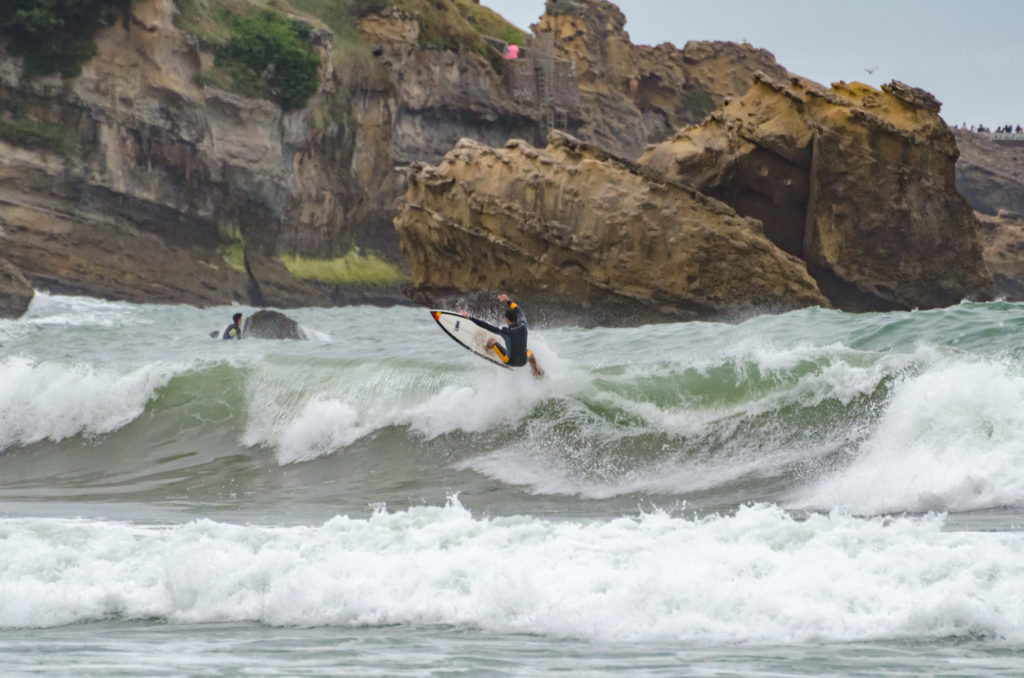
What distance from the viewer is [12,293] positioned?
122 feet

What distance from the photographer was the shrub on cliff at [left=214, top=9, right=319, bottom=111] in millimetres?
58781

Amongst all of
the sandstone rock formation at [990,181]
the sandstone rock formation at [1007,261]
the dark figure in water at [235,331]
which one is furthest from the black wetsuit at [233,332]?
the sandstone rock formation at [990,181]

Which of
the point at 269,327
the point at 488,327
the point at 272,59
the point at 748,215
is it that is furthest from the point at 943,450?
the point at 272,59

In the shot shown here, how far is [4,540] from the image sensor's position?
343 inches

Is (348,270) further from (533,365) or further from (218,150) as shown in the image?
(533,365)

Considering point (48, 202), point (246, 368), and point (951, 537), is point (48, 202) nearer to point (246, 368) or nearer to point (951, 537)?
point (246, 368)

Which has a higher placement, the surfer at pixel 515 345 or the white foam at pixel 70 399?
the surfer at pixel 515 345

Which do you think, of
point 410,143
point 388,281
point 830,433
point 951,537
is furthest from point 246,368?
point 410,143

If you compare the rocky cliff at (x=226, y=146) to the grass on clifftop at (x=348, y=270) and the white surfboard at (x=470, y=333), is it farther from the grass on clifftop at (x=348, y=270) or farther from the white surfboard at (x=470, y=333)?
the white surfboard at (x=470, y=333)

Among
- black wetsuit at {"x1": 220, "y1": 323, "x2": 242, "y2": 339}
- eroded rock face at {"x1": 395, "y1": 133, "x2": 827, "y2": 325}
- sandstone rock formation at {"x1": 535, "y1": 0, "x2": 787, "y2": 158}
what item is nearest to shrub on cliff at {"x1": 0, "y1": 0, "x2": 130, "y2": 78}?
black wetsuit at {"x1": 220, "y1": 323, "x2": 242, "y2": 339}

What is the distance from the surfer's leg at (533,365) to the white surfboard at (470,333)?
37 cm

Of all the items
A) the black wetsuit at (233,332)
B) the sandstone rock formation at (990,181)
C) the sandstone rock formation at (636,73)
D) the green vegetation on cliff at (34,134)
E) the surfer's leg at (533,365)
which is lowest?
the surfer's leg at (533,365)

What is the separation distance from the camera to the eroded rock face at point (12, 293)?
37.2 m

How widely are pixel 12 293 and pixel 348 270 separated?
2839cm
